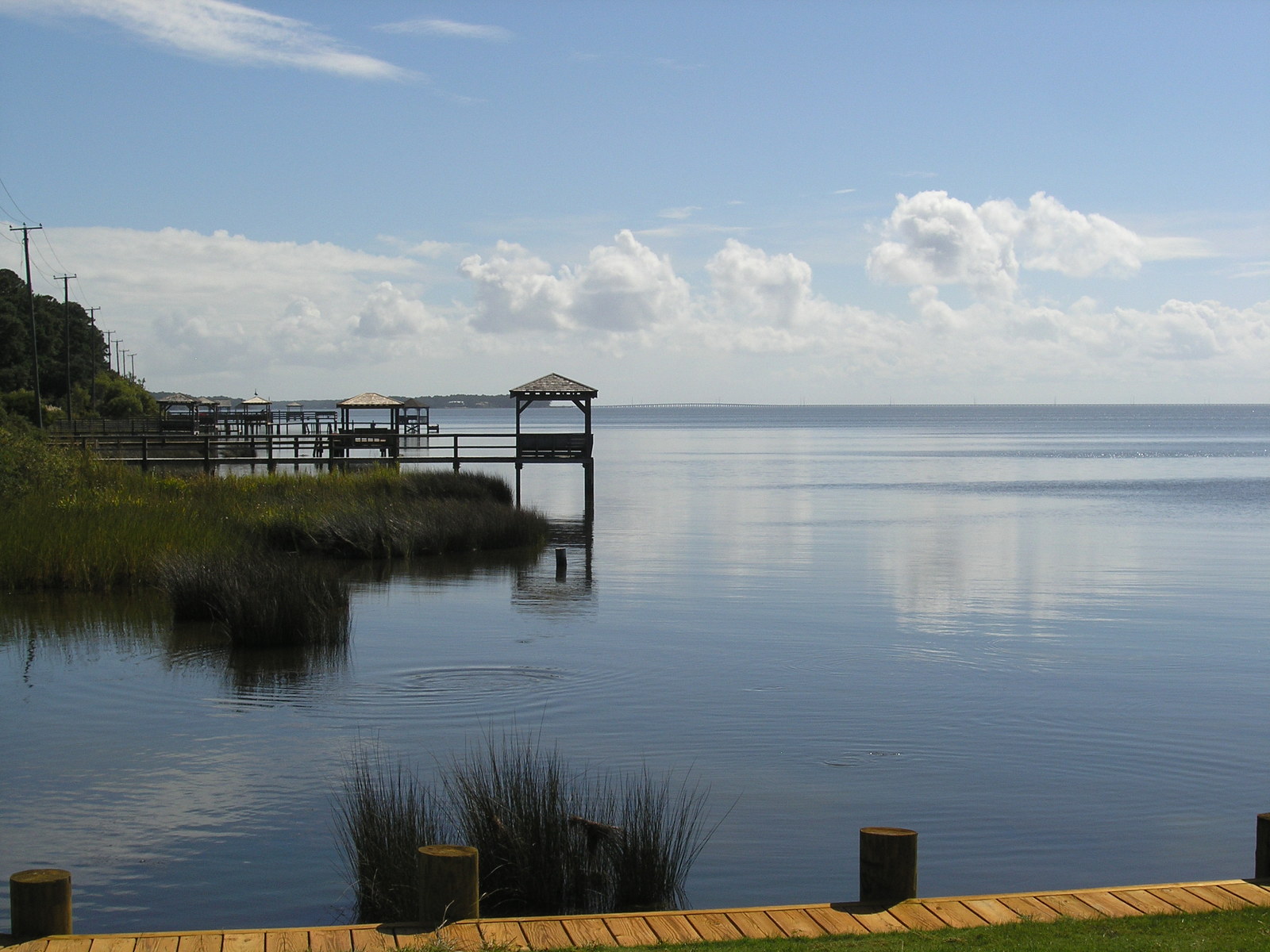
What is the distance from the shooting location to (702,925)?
20.7 ft

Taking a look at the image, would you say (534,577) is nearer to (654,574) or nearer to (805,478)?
(654,574)

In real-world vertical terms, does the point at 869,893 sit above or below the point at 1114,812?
above

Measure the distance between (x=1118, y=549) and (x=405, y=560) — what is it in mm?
16247

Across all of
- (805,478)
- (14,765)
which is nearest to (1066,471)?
(805,478)

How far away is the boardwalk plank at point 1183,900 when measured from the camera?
6.44m

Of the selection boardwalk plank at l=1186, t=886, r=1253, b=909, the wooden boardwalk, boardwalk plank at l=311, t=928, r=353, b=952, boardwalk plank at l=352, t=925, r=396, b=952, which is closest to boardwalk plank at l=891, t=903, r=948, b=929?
the wooden boardwalk

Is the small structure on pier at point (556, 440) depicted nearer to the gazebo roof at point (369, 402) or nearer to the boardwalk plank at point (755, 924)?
the gazebo roof at point (369, 402)

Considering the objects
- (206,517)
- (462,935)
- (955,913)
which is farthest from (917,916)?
(206,517)

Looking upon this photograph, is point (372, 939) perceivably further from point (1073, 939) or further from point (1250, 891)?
point (1250, 891)

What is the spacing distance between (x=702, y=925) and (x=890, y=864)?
3.36 feet

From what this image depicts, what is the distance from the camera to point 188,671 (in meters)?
14.9

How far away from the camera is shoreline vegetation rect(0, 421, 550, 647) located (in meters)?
17.1

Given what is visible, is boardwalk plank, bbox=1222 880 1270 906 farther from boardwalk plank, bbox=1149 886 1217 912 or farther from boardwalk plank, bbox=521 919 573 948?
boardwalk plank, bbox=521 919 573 948

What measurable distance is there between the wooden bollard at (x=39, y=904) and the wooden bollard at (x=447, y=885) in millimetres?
1619
